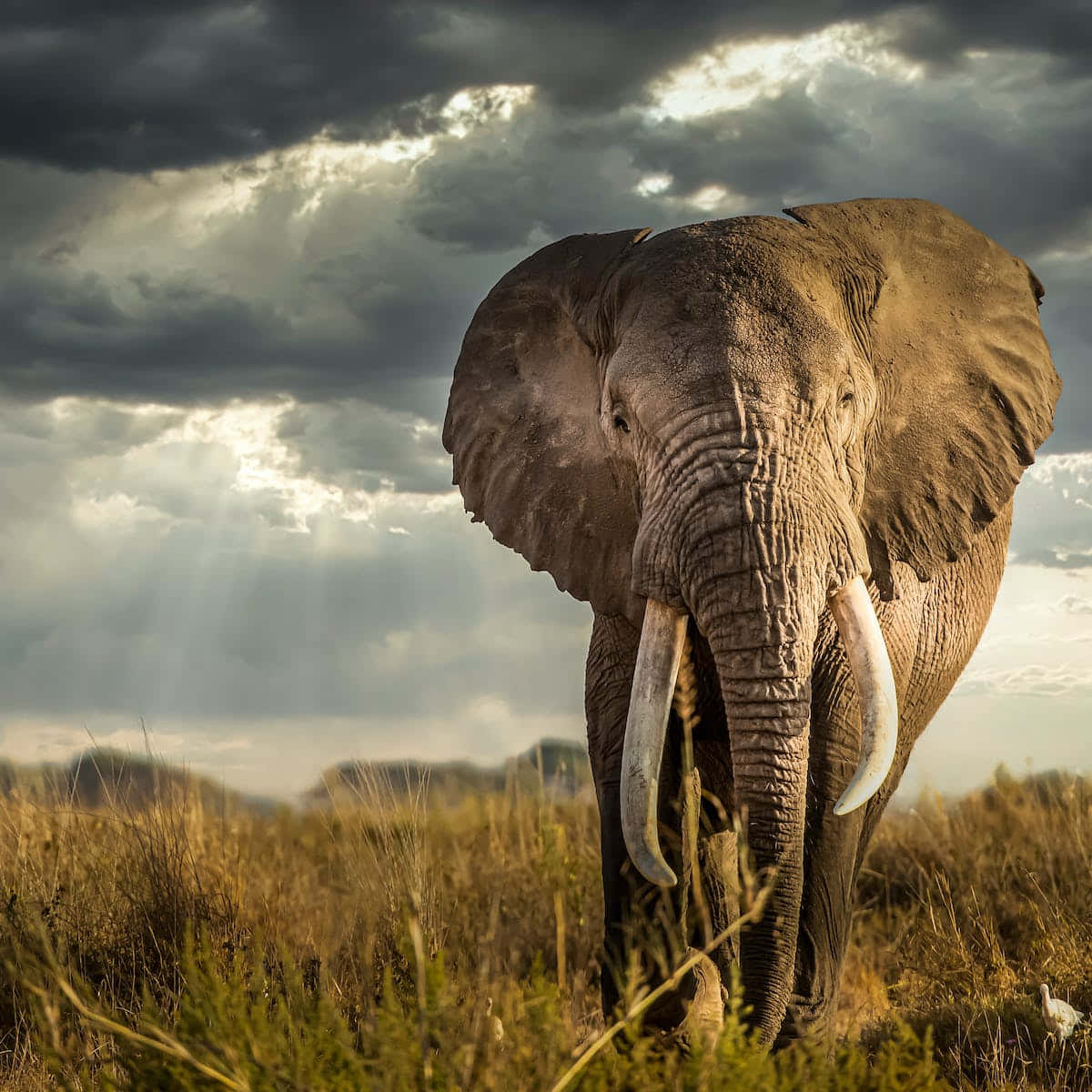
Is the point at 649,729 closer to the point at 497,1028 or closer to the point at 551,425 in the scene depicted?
the point at 497,1028

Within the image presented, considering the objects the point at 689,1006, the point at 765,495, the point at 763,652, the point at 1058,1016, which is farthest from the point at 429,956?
the point at 1058,1016

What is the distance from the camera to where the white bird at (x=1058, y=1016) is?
5.90m

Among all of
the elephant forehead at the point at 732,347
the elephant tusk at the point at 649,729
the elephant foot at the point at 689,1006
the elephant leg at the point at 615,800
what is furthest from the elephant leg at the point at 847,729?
the elephant forehead at the point at 732,347

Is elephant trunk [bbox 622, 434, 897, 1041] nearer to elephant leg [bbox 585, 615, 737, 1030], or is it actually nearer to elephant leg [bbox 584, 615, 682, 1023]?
elephant leg [bbox 585, 615, 737, 1030]

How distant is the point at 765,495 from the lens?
5.02 m

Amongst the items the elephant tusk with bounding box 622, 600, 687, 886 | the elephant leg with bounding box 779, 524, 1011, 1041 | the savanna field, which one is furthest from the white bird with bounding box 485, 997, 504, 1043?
the elephant leg with bounding box 779, 524, 1011, 1041

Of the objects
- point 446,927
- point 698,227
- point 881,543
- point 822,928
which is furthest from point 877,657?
point 446,927

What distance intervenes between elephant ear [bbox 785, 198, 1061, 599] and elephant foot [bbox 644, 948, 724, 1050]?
6.03 ft

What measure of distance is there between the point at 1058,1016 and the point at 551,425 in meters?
3.36

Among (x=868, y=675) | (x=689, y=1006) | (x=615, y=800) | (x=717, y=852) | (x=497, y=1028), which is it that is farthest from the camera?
(x=717, y=852)

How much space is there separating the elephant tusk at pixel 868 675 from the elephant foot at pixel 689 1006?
1.16 m

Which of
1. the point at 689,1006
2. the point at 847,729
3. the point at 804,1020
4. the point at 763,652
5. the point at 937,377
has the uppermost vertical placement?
the point at 937,377

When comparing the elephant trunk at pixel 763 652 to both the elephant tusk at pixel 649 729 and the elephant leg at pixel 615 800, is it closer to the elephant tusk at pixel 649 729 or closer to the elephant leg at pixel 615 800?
the elephant tusk at pixel 649 729

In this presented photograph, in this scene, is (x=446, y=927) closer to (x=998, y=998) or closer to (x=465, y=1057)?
(x=998, y=998)
